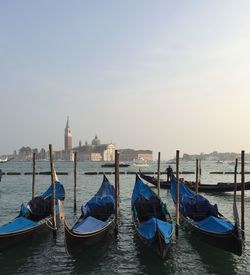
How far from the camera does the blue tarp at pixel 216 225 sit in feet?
35.3

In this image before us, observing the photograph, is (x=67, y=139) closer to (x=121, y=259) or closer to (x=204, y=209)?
(x=204, y=209)

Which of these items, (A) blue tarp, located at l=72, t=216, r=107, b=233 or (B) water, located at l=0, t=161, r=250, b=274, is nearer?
(B) water, located at l=0, t=161, r=250, b=274

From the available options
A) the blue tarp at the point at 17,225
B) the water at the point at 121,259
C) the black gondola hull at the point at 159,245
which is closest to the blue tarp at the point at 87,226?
the water at the point at 121,259

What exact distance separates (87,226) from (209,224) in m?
3.56

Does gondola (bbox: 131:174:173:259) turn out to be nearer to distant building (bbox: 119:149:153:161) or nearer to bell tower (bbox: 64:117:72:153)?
distant building (bbox: 119:149:153:161)

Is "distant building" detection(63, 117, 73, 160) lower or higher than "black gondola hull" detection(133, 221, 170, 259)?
higher

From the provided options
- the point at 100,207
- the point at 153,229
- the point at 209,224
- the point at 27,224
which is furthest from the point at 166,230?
the point at 27,224

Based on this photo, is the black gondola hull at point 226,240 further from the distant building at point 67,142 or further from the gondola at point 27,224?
the distant building at point 67,142

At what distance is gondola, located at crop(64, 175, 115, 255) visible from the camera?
9.95m

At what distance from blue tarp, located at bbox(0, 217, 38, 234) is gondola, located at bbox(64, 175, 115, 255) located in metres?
1.38

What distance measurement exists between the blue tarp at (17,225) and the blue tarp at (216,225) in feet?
16.6

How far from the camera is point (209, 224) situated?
11406 millimetres

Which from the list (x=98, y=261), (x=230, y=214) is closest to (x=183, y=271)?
(x=98, y=261)

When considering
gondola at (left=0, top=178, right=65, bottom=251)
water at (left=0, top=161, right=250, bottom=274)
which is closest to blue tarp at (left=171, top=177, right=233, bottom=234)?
water at (left=0, top=161, right=250, bottom=274)
